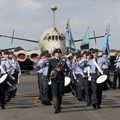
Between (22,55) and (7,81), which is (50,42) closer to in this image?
(22,55)

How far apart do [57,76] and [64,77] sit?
368mm

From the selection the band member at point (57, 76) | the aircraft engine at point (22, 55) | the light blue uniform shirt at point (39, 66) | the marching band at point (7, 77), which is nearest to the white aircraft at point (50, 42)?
the aircraft engine at point (22, 55)

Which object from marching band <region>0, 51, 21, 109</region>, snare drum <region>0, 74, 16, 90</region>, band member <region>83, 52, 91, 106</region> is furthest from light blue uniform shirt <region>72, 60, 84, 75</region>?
snare drum <region>0, 74, 16, 90</region>

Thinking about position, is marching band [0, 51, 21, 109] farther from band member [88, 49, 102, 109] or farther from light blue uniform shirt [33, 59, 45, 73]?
band member [88, 49, 102, 109]

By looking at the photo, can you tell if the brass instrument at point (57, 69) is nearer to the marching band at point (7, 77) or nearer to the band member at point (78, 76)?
the marching band at point (7, 77)

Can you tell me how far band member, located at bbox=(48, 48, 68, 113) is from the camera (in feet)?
53.9

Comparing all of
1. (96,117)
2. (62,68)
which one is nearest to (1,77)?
(62,68)

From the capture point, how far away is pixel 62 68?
54.0 ft

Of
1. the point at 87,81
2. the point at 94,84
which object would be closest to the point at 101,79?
the point at 94,84

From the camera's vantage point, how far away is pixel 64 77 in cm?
1675

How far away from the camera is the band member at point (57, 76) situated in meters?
16.4

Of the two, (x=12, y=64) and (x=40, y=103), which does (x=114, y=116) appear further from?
(x=12, y=64)

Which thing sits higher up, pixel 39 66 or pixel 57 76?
pixel 39 66

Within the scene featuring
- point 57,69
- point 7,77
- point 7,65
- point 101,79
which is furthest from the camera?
point 7,65
